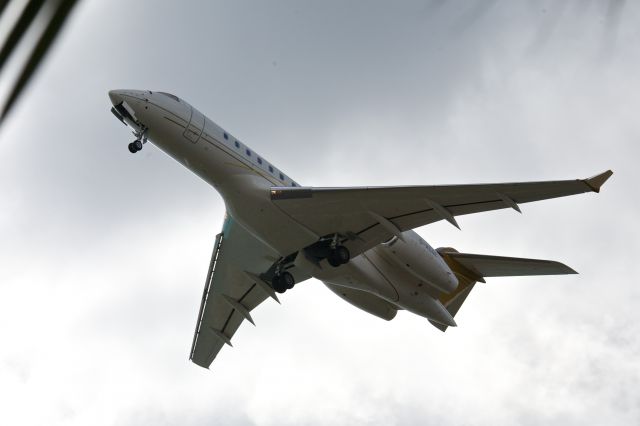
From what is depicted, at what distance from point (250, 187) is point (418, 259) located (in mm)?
5143

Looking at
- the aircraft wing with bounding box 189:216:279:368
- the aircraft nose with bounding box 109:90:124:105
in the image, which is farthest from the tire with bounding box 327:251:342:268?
the aircraft nose with bounding box 109:90:124:105

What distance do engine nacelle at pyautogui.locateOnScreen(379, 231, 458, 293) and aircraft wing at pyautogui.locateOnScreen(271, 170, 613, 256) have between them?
1.00 m

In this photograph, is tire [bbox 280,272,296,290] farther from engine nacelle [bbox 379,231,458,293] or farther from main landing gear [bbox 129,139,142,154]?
main landing gear [bbox 129,139,142,154]

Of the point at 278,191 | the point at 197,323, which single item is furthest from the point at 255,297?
the point at 278,191

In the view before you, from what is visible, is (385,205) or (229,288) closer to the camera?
(385,205)

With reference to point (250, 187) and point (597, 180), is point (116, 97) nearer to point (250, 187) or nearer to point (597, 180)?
point (250, 187)

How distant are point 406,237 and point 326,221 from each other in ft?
7.78

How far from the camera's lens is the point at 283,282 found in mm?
21156

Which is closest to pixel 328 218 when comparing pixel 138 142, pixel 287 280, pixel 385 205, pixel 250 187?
pixel 385 205

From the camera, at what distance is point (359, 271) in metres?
20.4

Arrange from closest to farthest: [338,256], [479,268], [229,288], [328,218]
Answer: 1. [328,218]
2. [338,256]
3. [479,268]
4. [229,288]

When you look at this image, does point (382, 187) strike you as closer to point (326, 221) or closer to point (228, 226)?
point (326, 221)

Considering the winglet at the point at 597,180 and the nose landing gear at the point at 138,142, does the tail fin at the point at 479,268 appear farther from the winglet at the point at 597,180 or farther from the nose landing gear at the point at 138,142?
the nose landing gear at the point at 138,142

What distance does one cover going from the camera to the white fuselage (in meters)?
18.0
